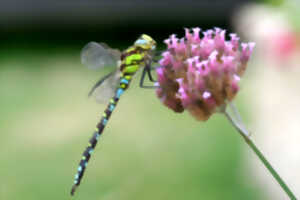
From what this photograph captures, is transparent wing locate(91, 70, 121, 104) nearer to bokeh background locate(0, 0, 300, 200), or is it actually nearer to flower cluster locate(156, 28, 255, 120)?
flower cluster locate(156, 28, 255, 120)

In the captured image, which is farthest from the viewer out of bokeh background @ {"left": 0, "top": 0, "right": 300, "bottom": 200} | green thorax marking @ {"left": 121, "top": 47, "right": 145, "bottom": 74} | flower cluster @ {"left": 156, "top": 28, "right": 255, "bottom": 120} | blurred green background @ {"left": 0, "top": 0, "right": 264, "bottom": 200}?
blurred green background @ {"left": 0, "top": 0, "right": 264, "bottom": 200}

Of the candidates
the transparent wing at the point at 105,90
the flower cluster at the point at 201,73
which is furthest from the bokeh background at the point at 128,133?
the flower cluster at the point at 201,73

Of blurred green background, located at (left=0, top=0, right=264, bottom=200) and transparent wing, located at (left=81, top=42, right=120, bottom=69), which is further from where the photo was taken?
blurred green background, located at (left=0, top=0, right=264, bottom=200)

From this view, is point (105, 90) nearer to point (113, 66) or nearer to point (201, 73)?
point (113, 66)

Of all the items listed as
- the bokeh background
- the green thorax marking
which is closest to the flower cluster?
the green thorax marking

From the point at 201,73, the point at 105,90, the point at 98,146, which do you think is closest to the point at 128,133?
the point at 98,146

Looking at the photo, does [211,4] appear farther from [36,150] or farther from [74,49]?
[36,150]

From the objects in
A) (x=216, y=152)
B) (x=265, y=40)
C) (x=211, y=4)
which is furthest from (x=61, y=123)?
(x=211, y=4)
